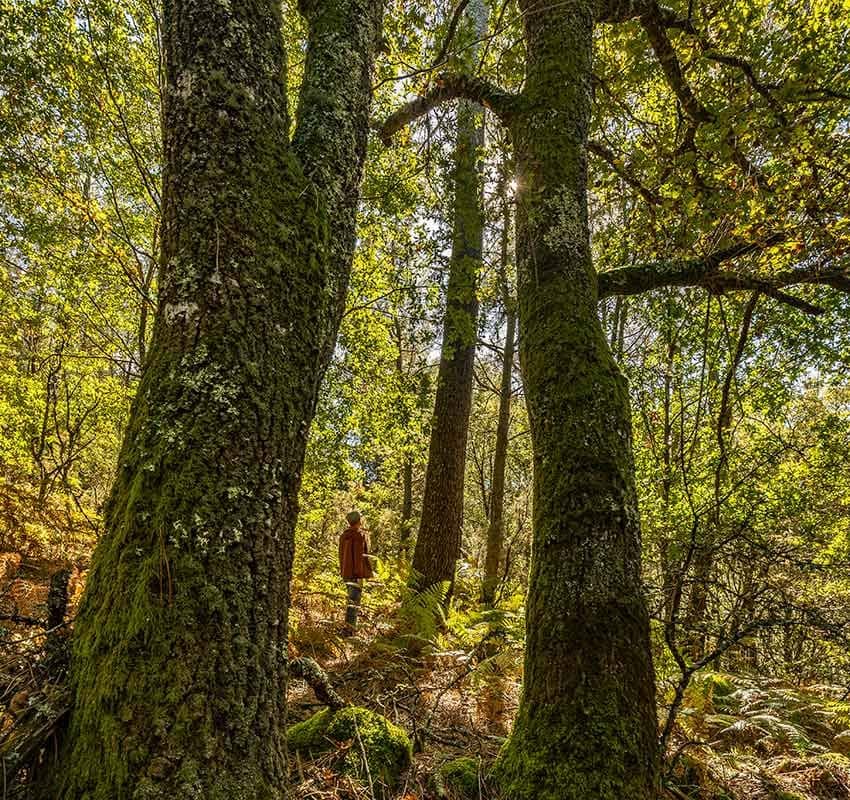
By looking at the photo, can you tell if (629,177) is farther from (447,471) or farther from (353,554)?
(353,554)

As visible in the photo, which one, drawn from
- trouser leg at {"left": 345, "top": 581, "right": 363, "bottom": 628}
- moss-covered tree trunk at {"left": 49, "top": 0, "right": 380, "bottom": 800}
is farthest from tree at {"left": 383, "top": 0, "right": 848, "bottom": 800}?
trouser leg at {"left": 345, "top": 581, "right": 363, "bottom": 628}

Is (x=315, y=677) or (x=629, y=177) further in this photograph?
(x=629, y=177)

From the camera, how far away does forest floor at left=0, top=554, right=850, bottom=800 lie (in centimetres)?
249

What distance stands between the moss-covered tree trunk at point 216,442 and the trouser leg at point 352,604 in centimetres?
433

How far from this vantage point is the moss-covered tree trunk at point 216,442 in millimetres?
1272

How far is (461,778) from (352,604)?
403 cm

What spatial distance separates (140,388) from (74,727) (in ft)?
3.26

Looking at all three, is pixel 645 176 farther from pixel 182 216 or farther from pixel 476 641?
pixel 476 641

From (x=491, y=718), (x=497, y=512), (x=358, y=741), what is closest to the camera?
(x=358, y=741)

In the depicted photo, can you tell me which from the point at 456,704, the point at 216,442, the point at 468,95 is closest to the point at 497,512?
the point at 456,704

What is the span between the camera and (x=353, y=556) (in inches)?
299

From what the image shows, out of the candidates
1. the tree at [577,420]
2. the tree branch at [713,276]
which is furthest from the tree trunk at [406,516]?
the tree at [577,420]

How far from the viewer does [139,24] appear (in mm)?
6188

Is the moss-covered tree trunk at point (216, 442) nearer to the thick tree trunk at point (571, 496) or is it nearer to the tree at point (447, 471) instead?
the thick tree trunk at point (571, 496)
